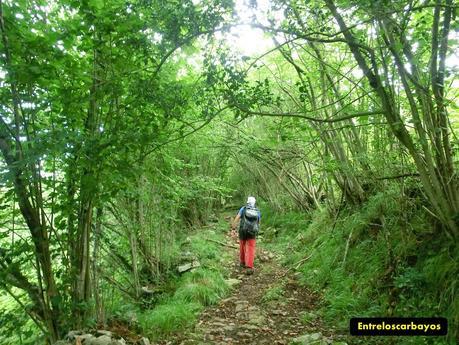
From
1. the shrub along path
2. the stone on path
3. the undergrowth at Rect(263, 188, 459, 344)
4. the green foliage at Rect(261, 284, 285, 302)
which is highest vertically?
the undergrowth at Rect(263, 188, 459, 344)

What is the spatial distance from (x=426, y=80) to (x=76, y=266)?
447 centimetres

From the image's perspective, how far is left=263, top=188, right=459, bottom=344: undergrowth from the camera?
4020 mm

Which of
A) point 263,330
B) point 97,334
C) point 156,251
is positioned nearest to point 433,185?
point 263,330

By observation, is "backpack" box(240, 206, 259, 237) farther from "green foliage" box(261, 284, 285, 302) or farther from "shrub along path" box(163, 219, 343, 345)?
"green foliage" box(261, 284, 285, 302)

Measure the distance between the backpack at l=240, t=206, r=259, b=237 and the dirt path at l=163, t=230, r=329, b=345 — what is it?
108 cm

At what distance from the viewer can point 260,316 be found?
5.36 m

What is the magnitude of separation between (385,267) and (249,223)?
3.62m

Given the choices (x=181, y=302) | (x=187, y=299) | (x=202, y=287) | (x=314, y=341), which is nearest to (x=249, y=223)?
(x=202, y=287)

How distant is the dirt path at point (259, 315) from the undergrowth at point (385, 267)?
1.07 ft

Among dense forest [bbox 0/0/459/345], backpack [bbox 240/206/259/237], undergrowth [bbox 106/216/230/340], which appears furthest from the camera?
backpack [bbox 240/206/259/237]

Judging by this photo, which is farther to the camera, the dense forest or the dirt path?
the dirt path

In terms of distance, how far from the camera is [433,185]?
13.5 ft

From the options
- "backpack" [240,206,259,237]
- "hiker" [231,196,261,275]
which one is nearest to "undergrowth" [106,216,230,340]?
"hiker" [231,196,261,275]

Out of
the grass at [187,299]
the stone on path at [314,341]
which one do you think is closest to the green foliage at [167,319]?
the grass at [187,299]
